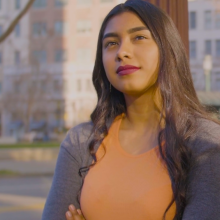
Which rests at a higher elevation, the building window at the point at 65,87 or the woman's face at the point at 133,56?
the woman's face at the point at 133,56

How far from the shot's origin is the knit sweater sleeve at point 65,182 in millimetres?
1939

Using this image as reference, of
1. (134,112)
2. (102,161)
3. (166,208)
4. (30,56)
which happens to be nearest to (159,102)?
(134,112)

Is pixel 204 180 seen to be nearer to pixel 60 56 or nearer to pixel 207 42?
pixel 207 42

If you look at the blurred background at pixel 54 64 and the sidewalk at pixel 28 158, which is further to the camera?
the blurred background at pixel 54 64

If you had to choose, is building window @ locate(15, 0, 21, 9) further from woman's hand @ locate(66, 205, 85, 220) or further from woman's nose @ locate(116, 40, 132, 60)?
woman's hand @ locate(66, 205, 85, 220)

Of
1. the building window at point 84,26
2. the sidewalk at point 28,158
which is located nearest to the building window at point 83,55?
the building window at point 84,26

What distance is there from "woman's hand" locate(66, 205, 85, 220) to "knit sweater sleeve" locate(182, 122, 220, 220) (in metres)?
0.43

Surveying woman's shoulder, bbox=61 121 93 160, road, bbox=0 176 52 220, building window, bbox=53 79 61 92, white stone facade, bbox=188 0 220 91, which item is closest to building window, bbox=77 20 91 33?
building window, bbox=53 79 61 92

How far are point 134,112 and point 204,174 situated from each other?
452 millimetres

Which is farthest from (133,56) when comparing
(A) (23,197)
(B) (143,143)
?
(A) (23,197)

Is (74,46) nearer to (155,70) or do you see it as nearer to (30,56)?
(30,56)

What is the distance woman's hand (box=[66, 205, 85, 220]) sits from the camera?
184 centimetres

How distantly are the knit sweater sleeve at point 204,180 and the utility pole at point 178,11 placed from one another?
46.2 inches

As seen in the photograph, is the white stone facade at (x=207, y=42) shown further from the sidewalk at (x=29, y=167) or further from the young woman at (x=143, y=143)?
the young woman at (x=143, y=143)
